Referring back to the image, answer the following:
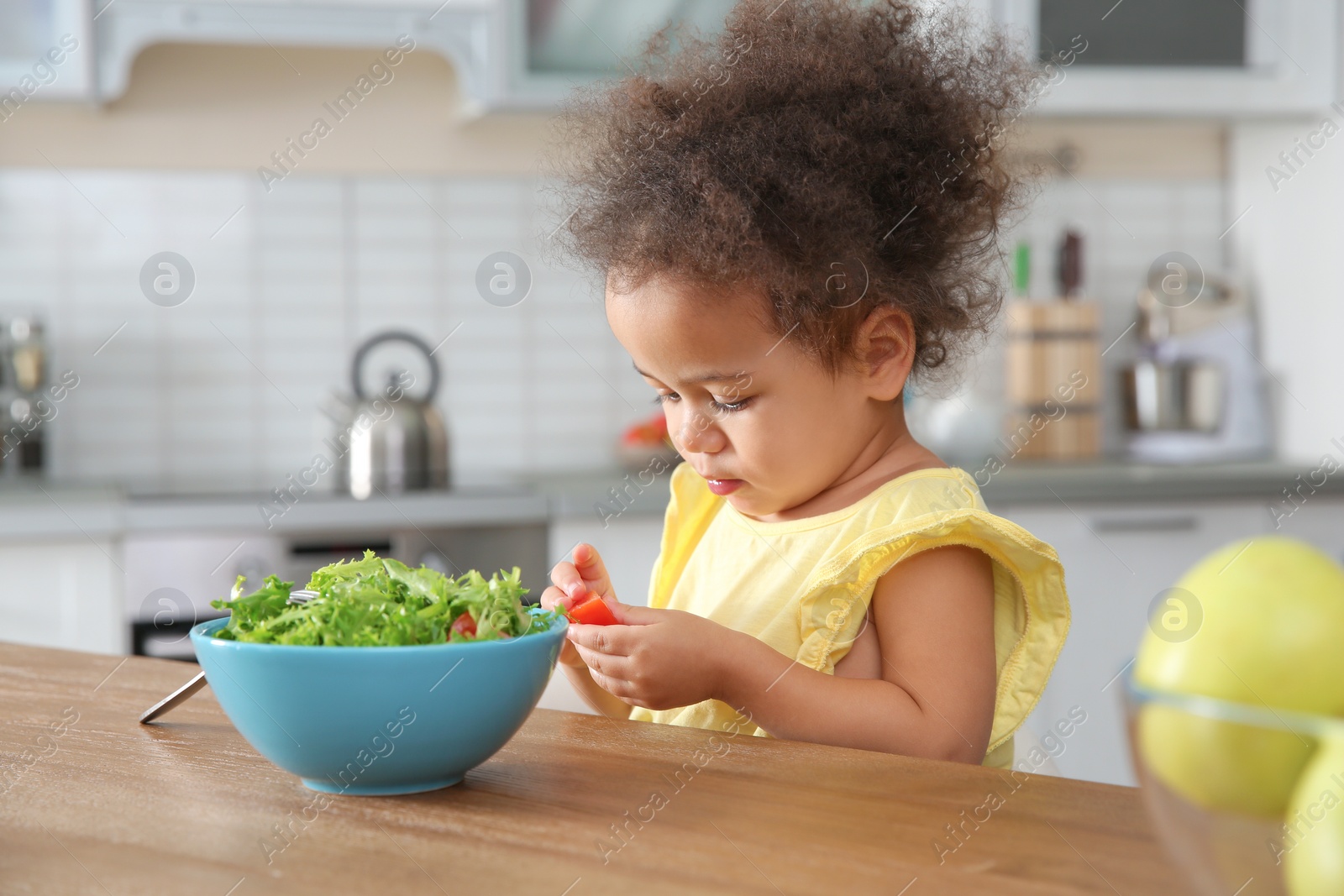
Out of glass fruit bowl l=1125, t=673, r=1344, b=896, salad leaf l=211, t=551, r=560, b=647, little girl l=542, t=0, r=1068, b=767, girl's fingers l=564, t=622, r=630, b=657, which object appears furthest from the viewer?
little girl l=542, t=0, r=1068, b=767

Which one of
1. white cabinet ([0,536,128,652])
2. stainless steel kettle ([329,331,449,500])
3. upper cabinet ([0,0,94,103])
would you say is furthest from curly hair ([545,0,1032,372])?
upper cabinet ([0,0,94,103])

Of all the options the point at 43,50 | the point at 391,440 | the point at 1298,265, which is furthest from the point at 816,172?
the point at 1298,265

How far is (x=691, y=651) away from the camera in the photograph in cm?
74

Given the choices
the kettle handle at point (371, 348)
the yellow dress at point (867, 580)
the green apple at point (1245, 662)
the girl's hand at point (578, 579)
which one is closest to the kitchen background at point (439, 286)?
the kettle handle at point (371, 348)

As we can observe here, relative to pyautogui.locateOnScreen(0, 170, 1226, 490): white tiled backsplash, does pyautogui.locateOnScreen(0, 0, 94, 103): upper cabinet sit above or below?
above

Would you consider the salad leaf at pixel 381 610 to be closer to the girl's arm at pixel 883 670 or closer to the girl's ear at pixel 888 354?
the girl's arm at pixel 883 670

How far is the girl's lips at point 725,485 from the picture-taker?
0.97 meters

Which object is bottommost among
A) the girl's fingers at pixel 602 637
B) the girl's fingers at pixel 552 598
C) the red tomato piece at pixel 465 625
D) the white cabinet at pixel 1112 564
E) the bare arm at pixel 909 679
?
the white cabinet at pixel 1112 564

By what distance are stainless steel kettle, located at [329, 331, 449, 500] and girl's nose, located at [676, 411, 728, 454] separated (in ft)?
4.19

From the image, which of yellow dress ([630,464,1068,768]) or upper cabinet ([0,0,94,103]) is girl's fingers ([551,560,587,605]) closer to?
yellow dress ([630,464,1068,768])

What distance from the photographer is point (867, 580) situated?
0.87 metres

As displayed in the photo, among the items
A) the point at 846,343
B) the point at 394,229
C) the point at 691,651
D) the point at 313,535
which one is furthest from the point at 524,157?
the point at 691,651

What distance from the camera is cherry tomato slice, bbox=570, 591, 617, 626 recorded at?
74cm

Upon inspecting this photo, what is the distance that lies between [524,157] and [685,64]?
68.3 inches
